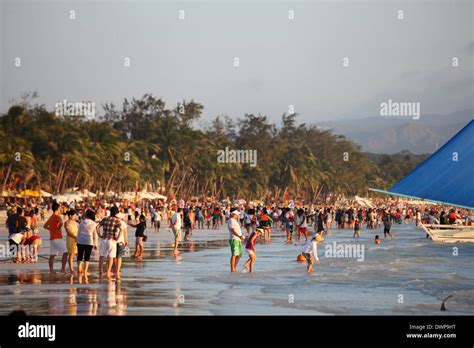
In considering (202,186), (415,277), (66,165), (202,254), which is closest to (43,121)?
(66,165)

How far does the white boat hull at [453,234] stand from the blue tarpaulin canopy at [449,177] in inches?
368

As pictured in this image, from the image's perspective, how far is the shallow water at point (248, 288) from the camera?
14945 millimetres

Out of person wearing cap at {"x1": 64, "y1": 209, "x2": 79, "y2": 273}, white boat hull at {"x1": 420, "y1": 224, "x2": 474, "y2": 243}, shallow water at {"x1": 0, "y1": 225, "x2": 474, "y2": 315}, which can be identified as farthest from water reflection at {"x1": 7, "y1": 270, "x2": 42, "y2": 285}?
white boat hull at {"x1": 420, "y1": 224, "x2": 474, "y2": 243}

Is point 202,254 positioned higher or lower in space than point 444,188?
lower

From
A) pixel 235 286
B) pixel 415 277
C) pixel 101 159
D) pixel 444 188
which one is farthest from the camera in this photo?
pixel 101 159

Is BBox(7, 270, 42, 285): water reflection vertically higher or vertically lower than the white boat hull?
lower

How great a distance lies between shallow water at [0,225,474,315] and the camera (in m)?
14.9

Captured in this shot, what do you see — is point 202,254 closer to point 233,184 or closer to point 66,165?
point 66,165

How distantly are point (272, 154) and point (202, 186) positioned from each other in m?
21.0

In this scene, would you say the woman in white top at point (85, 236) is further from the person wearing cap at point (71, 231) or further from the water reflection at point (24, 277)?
the water reflection at point (24, 277)

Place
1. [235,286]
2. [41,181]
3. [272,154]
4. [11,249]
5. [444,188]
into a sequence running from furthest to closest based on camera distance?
1. [272,154]
2. [41,181]
3. [444,188]
4. [11,249]
5. [235,286]

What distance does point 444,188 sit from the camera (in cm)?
2902

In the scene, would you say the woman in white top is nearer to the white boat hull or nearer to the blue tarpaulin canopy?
the blue tarpaulin canopy

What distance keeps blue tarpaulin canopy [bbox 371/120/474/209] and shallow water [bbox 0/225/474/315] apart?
2.15 metres
